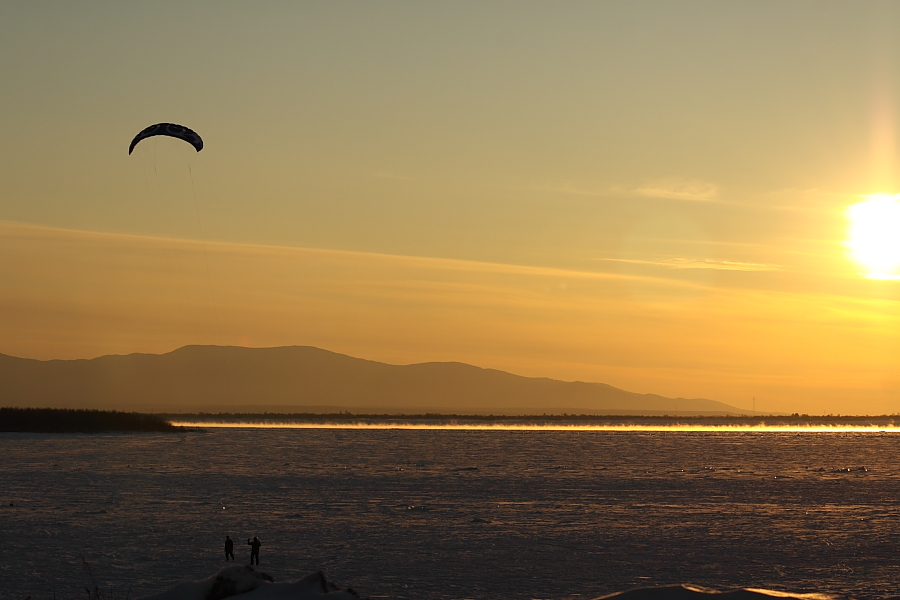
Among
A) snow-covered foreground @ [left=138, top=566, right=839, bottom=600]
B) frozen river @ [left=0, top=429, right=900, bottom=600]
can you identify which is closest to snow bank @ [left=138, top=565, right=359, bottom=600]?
snow-covered foreground @ [left=138, top=566, right=839, bottom=600]

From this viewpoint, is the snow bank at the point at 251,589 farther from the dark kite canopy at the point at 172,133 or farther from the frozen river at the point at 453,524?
the dark kite canopy at the point at 172,133

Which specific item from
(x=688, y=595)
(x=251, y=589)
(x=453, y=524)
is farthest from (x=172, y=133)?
(x=688, y=595)

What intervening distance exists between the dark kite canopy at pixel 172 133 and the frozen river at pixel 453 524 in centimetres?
1515

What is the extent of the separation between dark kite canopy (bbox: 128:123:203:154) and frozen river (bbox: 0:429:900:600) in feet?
49.7

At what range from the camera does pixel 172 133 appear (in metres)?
40.2

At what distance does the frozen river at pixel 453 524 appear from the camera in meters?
25.5

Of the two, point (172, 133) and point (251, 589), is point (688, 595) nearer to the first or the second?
point (251, 589)

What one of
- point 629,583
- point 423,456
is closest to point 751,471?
point 423,456

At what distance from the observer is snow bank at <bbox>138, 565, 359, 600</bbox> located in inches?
541

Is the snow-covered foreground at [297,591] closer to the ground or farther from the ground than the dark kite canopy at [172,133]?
closer to the ground

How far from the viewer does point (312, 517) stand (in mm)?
36719

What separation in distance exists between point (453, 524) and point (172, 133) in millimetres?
19843

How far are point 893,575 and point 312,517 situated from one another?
798 inches

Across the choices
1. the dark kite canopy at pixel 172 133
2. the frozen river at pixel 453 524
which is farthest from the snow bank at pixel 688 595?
the dark kite canopy at pixel 172 133
